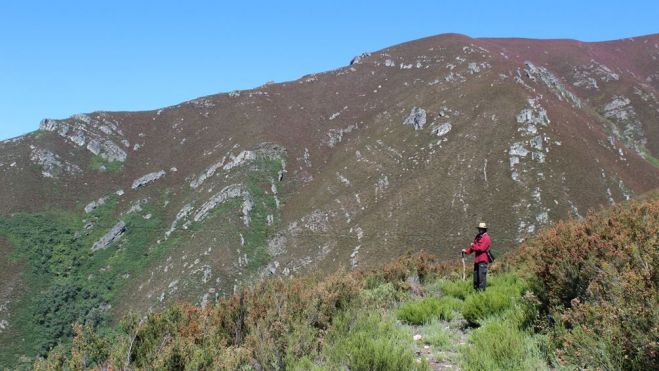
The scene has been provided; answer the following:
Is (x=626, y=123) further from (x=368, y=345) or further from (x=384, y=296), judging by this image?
(x=368, y=345)

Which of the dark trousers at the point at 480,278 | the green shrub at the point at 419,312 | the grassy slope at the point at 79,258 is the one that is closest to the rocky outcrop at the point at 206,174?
the grassy slope at the point at 79,258

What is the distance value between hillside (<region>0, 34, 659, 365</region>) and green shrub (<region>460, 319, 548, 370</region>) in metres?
51.7

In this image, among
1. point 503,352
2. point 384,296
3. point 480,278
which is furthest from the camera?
point 384,296

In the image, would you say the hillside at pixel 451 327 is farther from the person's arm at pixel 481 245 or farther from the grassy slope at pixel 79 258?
the grassy slope at pixel 79 258

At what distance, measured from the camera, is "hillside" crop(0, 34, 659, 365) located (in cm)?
6103

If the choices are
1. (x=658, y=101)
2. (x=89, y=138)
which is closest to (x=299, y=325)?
(x=89, y=138)

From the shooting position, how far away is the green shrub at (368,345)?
4945 mm

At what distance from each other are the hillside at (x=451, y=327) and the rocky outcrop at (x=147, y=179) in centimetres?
8258

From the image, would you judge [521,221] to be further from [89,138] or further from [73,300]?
[89,138]

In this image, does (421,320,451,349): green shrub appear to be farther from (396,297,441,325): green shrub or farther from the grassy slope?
the grassy slope

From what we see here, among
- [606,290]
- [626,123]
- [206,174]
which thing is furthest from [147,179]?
[626,123]

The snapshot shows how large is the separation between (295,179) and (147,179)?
30.0m

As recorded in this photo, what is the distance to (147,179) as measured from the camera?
84.8 m

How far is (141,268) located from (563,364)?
73133 mm
